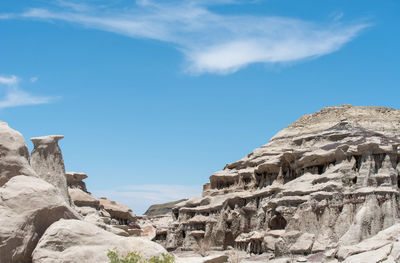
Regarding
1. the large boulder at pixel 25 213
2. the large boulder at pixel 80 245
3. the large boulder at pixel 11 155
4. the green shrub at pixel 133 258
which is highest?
the large boulder at pixel 11 155

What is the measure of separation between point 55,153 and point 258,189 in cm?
4853

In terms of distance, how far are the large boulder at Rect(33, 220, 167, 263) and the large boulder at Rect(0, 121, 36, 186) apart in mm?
2485

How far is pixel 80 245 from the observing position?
Answer: 16.3m

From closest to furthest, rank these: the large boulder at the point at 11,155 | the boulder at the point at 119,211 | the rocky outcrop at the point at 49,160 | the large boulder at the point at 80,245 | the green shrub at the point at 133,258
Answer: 1. the green shrub at the point at 133,258
2. the large boulder at the point at 80,245
3. the large boulder at the point at 11,155
4. the rocky outcrop at the point at 49,160
5. the boulder at the point at 119,211

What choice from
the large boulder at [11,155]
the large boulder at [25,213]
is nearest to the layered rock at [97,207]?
the large boulder at [11,155]

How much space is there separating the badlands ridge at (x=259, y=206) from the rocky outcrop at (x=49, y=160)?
0.05 metres

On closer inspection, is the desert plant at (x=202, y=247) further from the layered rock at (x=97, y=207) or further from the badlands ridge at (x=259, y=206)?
the layered rock at (x=97, y=207)

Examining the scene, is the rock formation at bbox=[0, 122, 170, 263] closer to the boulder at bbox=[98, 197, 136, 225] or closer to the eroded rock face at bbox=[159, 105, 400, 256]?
the eroded rock face at bbox=[159, 105, 400, 256]

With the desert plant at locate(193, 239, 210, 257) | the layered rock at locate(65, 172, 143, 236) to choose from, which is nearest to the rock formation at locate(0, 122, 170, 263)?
the layered rock at locate(65, 172, 143, 236)

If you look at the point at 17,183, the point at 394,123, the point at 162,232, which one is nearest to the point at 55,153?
the point at 17,183

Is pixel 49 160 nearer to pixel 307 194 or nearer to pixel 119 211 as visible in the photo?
pixel 307 194

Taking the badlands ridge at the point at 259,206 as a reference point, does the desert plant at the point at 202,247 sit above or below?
below

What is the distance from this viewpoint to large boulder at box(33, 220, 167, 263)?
16.0 meters

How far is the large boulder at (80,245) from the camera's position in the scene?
15953mm
